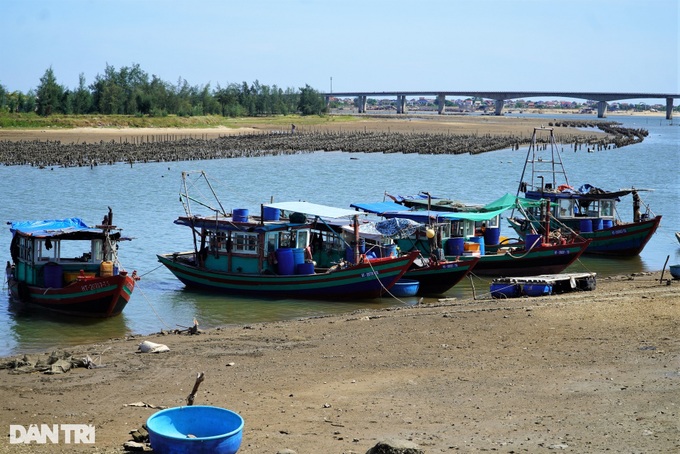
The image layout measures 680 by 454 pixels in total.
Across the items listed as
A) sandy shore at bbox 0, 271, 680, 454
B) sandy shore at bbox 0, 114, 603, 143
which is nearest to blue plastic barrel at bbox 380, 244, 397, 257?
sandy shore at bbox 0, 271, 680, 454

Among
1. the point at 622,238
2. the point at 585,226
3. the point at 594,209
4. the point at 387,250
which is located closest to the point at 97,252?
the point at 387,250

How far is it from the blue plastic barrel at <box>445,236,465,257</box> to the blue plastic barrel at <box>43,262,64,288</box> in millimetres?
11212

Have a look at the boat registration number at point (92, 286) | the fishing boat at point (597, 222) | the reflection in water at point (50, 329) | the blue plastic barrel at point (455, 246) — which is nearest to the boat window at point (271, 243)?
the reflection in water at point (50, 329)

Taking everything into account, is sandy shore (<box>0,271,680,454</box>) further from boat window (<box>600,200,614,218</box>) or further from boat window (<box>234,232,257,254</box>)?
boat window (<box>600,200,614,218</box>)

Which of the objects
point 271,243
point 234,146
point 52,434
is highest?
point 234,146

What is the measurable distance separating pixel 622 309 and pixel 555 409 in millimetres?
6905

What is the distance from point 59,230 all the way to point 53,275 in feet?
3.75

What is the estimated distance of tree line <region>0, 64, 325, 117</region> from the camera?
114250 millimetres

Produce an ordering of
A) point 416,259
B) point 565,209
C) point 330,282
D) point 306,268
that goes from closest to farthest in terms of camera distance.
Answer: point 330,282, point 306,268, point 416,259, point 565,209

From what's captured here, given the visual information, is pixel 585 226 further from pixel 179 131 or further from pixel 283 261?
pixel 179 131

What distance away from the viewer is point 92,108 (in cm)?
11744

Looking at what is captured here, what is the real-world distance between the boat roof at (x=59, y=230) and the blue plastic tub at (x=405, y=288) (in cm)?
795

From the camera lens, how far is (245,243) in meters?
26.3

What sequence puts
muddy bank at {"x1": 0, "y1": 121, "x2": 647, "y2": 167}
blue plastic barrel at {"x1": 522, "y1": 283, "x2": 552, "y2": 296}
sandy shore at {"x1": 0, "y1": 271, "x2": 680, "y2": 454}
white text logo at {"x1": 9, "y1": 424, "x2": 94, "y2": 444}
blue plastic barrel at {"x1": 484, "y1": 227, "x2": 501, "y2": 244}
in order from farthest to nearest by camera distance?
muddy bank at {"x1": 0, "y1": 121, "x2": 647, "y2": 167} < blue plastic barrel at {"x1": 484, "y1": 227, "x2": 501, "y2": 244} < blue plastic barrel at {"x1": 522, "y1": 283, "x2": 552, "y2": 296} < white text logo at {"x1": 9, "y1": 424, "x2": 94, "y2": 444} < sandy shore at {"x1": 0, "y1": 271, "x2": 680, "y2": 454}
